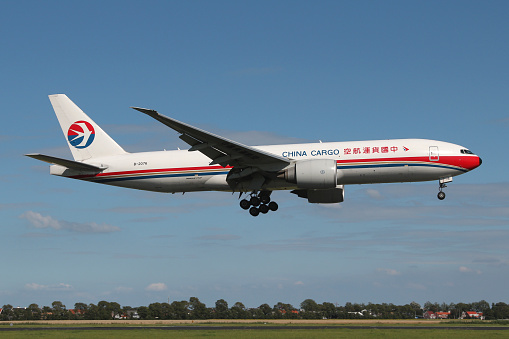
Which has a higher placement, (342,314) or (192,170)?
(192,170)

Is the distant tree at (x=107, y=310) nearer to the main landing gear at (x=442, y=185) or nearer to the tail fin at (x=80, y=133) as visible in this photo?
the tail fin at (x=80, y=133)

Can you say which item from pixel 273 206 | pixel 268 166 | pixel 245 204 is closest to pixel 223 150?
pixel 268 166

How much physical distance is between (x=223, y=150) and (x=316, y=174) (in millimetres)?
5879

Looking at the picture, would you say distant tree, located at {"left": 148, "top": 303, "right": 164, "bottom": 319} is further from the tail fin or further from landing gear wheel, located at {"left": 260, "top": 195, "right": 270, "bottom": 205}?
landing gear wheel, located at {"left": 260, "top": 195, "right": 270, "bottom": 205}

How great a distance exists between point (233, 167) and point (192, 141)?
387 centimetres

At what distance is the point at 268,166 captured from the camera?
1490 inches

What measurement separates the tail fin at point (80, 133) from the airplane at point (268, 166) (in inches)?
19.6

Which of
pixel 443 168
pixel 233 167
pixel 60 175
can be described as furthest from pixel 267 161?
pixel 60 175

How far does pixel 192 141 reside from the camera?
3606 cm

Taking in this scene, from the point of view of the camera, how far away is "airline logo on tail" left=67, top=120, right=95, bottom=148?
43812 millimetres

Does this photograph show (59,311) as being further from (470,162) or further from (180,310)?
(470,162)

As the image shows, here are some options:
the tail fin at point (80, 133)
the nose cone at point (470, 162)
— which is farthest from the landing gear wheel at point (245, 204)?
the nose cone at point (470, 162)

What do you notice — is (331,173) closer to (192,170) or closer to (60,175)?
(192,170)
